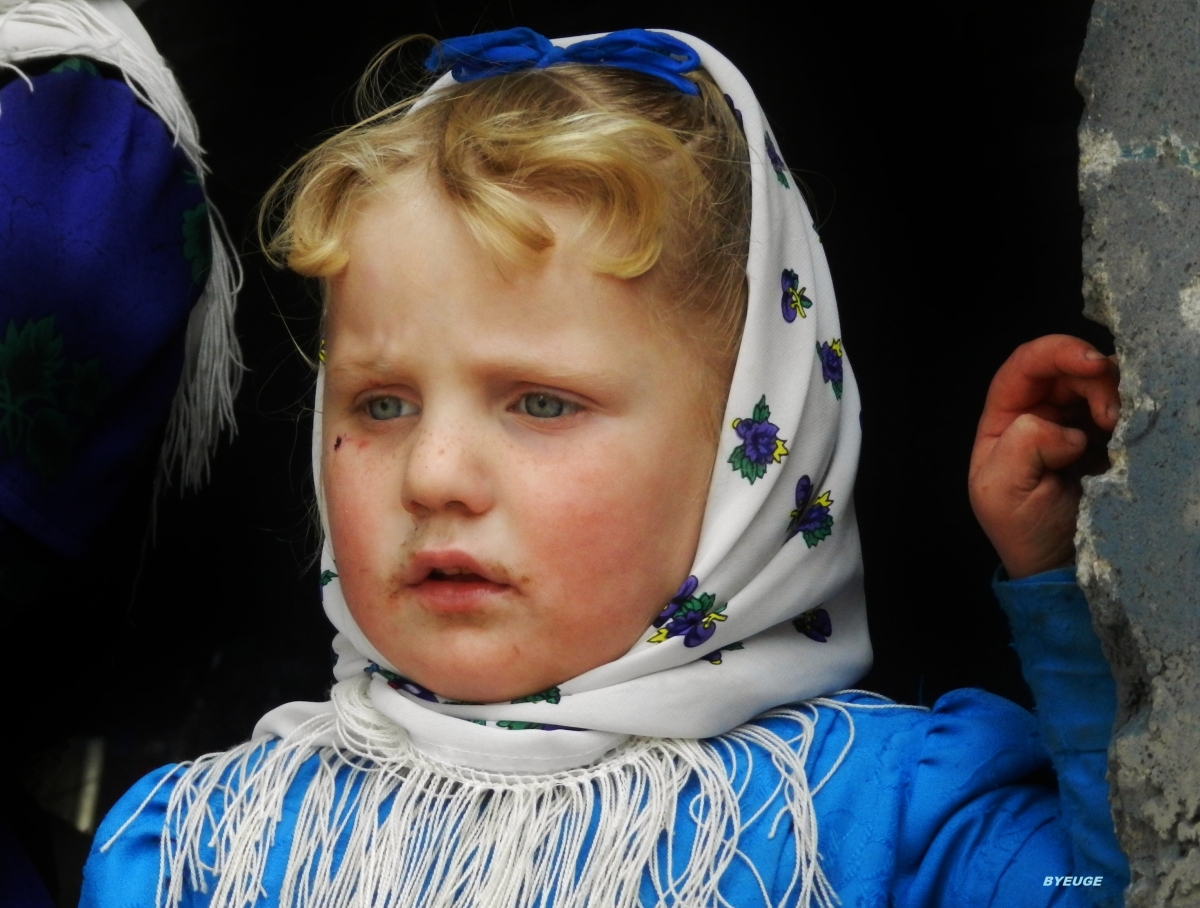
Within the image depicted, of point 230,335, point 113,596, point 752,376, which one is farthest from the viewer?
point 113,596

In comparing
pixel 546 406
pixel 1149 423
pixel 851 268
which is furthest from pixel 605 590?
pixel 851 268

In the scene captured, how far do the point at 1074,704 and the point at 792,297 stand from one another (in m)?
0.49

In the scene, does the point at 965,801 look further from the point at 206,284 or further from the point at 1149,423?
the point at 206,284

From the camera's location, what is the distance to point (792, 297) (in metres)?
1.54

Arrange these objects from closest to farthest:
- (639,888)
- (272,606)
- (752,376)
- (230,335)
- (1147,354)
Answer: (1147,354), (639,888), (752,376), (230,335), (272,606)

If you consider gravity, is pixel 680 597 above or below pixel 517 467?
below

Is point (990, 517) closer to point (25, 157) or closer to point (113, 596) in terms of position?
point (25, 157)

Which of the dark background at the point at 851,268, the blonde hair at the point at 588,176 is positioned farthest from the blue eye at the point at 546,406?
the dark background at the point at 851,268

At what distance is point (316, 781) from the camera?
1.49 metres

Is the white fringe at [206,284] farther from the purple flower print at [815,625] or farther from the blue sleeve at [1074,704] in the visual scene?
the blue sleeve at [1074,704]

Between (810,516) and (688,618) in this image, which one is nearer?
(688,618)

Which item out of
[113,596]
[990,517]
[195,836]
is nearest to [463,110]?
[990,517]

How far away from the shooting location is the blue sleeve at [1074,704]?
1252mm

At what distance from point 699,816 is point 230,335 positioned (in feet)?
3.16
